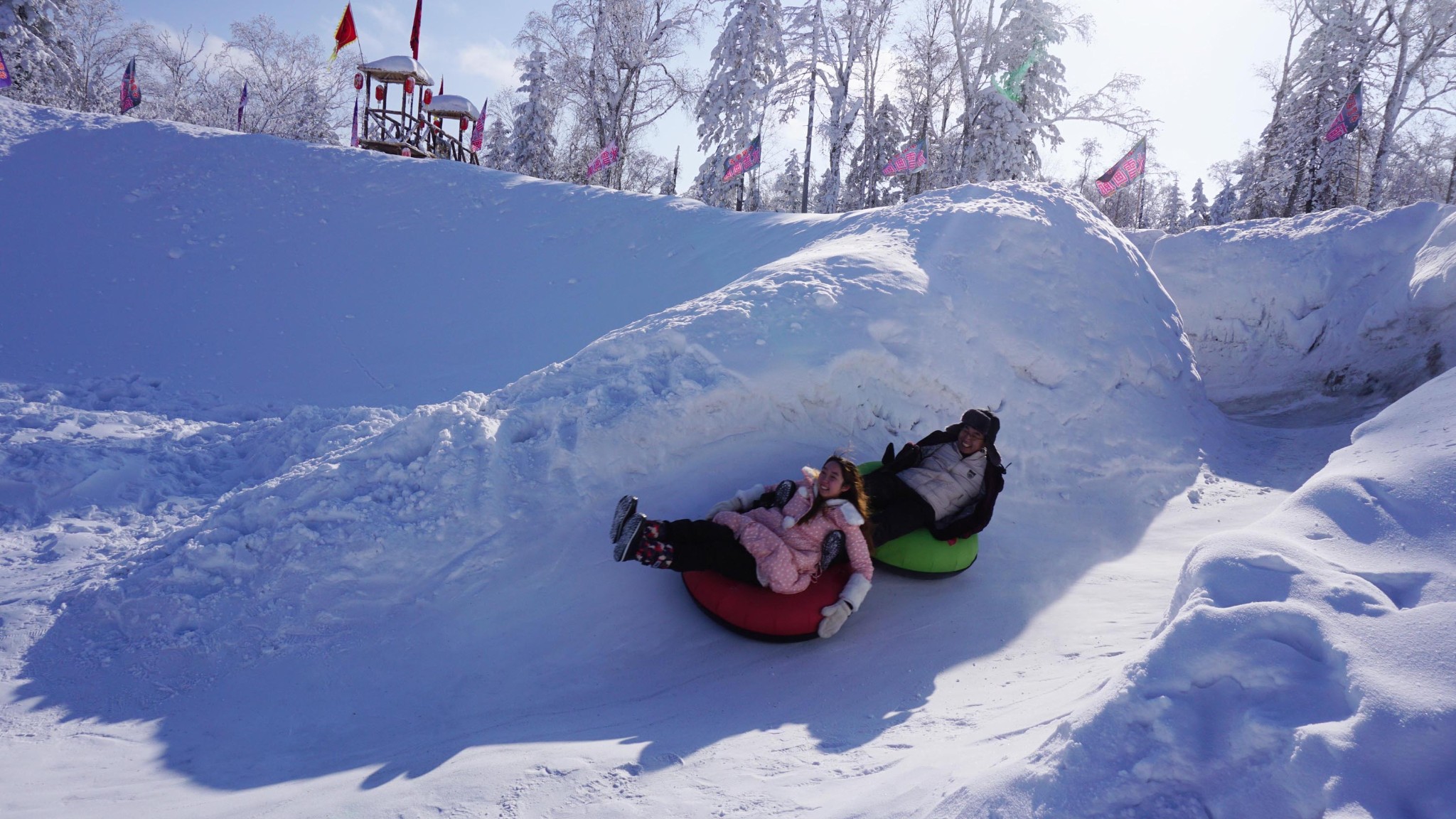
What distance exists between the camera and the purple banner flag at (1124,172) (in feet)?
54.7

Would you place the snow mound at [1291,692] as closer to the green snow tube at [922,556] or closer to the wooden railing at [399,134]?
the green snow tube at [922,556]

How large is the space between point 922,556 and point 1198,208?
171 feet

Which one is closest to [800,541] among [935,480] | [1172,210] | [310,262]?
[935,480]

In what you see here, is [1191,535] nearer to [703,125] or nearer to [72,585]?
[72,585]

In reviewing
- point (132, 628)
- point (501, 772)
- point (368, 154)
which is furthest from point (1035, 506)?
point (368, 154)

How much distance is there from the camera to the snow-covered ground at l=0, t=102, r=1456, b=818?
209 cm

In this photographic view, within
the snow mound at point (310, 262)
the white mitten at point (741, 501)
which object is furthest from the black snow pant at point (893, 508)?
the snow mound at point (310, 262)

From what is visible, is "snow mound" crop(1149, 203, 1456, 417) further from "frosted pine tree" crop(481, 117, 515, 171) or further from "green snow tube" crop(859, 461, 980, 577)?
"frosted pine tree" crop(481, 117, 515, 171)

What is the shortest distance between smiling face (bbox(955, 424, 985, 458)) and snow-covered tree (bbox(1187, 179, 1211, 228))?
160ft

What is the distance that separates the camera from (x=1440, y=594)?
2096 millimetres

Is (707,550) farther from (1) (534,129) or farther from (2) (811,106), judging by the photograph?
(1) (534,129)

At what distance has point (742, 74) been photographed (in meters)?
21.0

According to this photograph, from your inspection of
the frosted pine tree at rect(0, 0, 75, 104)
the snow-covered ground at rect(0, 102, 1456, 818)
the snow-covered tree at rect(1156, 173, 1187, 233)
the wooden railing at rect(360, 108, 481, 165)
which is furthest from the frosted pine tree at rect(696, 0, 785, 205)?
the snow-covered tree at rect(1156, 173, 1187, 233)

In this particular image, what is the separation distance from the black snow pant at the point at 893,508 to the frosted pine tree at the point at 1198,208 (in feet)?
161
